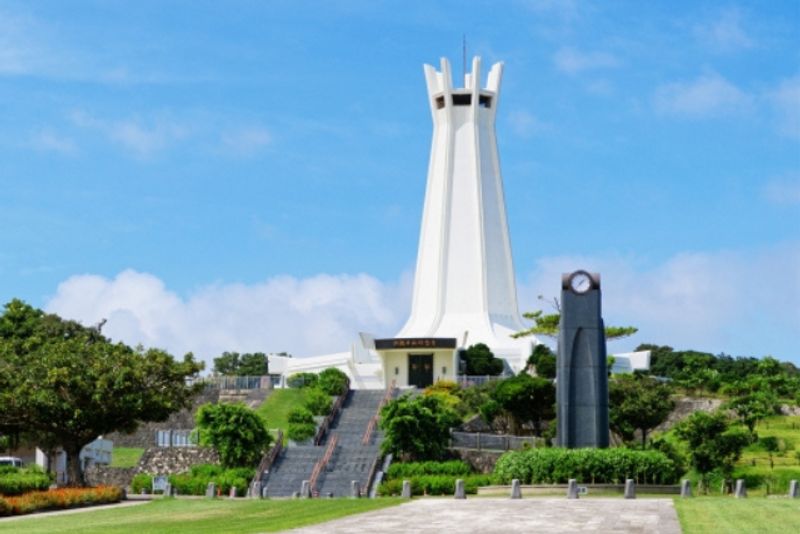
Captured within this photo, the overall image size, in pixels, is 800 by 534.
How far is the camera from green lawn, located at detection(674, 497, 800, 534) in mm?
19344

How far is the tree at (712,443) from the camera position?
3734 cm

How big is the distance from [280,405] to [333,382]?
2.47 metres

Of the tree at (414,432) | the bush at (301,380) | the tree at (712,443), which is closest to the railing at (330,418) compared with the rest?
the bush at (301,380)

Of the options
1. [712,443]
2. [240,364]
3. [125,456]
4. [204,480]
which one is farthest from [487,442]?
[240,364]

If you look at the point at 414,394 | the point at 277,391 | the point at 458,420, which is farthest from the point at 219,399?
the point at 458,420

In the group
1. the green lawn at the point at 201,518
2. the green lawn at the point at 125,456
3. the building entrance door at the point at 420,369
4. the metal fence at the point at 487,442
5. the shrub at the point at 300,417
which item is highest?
the building entrance door at the point at 420,369

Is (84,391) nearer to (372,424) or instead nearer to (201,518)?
(201,518)

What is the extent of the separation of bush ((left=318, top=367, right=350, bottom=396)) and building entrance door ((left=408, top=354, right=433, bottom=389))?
27.8 ft

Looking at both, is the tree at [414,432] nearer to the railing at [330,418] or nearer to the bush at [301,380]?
the railing at [330,418]

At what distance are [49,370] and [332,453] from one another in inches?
434

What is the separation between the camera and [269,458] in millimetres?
40688

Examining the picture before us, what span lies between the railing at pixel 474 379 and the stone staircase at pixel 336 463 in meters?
9.50

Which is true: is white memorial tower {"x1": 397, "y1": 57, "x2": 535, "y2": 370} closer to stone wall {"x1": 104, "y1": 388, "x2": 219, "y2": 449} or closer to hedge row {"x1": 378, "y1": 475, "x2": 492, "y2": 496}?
stone wall {"x1": 104, "y1": 388, "x2": 219, "y2": 449}

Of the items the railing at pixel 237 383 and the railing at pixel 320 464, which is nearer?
the railing at pixel 320 464
